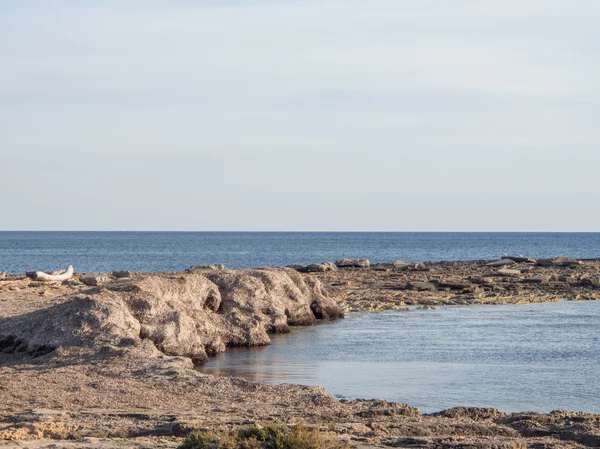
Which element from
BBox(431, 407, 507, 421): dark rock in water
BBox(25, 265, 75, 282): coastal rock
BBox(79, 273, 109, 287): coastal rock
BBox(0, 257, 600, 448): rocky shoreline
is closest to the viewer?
BBox(0, 257, 600, 448): rocky shoreline

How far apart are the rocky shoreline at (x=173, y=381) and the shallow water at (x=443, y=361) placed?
1.25 m

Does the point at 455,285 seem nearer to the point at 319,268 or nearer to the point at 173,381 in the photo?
the point at 319,268

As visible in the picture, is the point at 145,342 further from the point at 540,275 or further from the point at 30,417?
the point at 540,275

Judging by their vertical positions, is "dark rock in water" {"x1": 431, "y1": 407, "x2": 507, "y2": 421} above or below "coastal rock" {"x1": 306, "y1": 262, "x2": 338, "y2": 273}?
below

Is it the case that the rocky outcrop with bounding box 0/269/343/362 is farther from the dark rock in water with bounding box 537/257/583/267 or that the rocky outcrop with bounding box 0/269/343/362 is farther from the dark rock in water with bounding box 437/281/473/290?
the dark rock in water with bounding box 537/257/583/267

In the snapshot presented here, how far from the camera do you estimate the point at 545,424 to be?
535 inches

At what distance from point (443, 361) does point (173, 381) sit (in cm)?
792

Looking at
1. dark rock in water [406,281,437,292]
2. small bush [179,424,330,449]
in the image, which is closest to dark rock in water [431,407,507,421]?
small bush [179,424,330,449]

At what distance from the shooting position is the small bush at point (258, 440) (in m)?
10.0

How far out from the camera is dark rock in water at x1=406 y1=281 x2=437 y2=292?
43188mm

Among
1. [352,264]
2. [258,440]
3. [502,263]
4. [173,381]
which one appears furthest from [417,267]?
[258,440]

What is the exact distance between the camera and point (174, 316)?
22.2 m

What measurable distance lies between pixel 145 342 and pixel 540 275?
1349 inches

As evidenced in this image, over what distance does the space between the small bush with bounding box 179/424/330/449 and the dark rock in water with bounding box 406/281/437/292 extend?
109ft
